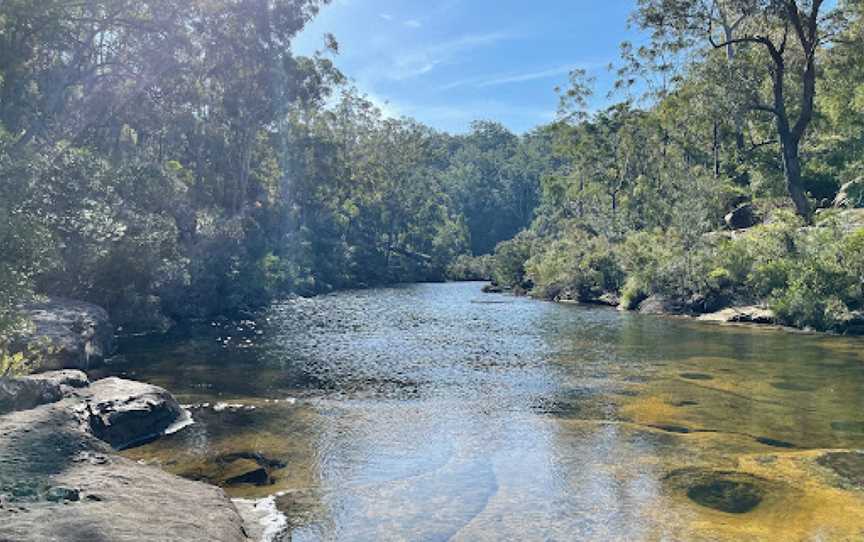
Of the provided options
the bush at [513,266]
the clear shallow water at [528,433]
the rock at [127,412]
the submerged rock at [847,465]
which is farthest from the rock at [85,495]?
the bush at [513,266]

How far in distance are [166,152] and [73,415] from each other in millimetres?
52460

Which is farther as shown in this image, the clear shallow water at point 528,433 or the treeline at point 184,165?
the treeline at point 184,165

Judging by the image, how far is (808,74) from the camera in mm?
35188

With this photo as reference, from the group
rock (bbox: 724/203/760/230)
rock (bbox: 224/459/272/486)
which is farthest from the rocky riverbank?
rock (bbox: 724/203/760/230)

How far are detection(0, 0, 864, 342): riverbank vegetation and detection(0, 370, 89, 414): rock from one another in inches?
43.5

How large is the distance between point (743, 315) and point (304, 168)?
5382 cm

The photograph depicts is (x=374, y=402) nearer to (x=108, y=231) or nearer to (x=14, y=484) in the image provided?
(x=14, y=484)

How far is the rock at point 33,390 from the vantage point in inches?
424

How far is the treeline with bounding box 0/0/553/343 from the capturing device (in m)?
24.7

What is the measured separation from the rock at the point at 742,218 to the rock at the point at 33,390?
140 ft

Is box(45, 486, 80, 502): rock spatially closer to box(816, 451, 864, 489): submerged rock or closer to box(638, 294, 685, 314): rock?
box(816, 451, 864, 489): submerged rock

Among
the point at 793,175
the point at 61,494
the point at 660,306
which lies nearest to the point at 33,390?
the point at 61,494

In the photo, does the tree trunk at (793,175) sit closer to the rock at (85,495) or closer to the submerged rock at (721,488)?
the submerged rock at (721,488)

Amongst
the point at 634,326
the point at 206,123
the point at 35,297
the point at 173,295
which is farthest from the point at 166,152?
the point at 35,297
